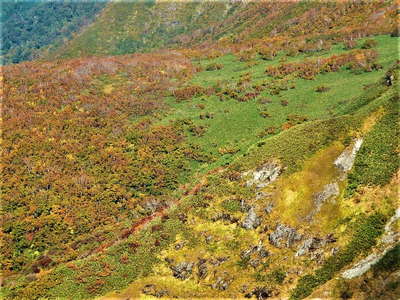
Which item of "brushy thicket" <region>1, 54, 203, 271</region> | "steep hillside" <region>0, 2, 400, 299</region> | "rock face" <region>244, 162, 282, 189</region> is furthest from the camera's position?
"brushy thicket" <region>1, 54, 203, 271</region>

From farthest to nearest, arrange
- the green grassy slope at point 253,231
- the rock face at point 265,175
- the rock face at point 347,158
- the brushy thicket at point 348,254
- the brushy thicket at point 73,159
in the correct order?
the brushy thicket at point 73,159 < the rock face at point 265,175 < the rock face at point 347,158 < the green grassy slope at point 253,231 < the brushy thicket at point 348,254

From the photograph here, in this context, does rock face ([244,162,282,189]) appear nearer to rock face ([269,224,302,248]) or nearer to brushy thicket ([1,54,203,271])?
rock face ([269,224,302,248])

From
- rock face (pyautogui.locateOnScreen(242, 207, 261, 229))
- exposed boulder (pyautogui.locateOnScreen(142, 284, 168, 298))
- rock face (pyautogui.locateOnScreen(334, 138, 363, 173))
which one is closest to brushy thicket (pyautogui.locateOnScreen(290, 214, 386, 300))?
rock face (pyautogui.locateOnScreen(334, 138, 363, 173))

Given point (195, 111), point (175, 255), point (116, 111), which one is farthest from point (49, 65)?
point (175, 255)

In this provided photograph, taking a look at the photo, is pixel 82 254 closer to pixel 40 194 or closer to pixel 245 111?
pixel 40 194

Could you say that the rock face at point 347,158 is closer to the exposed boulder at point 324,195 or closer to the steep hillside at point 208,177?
the steep hillside at point 208,177

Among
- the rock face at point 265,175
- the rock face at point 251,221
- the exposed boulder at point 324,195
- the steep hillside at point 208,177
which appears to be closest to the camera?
the steep hillside at point 208,177

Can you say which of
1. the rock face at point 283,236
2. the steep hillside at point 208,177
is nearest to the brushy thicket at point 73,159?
the steep hillside at point 208,177
